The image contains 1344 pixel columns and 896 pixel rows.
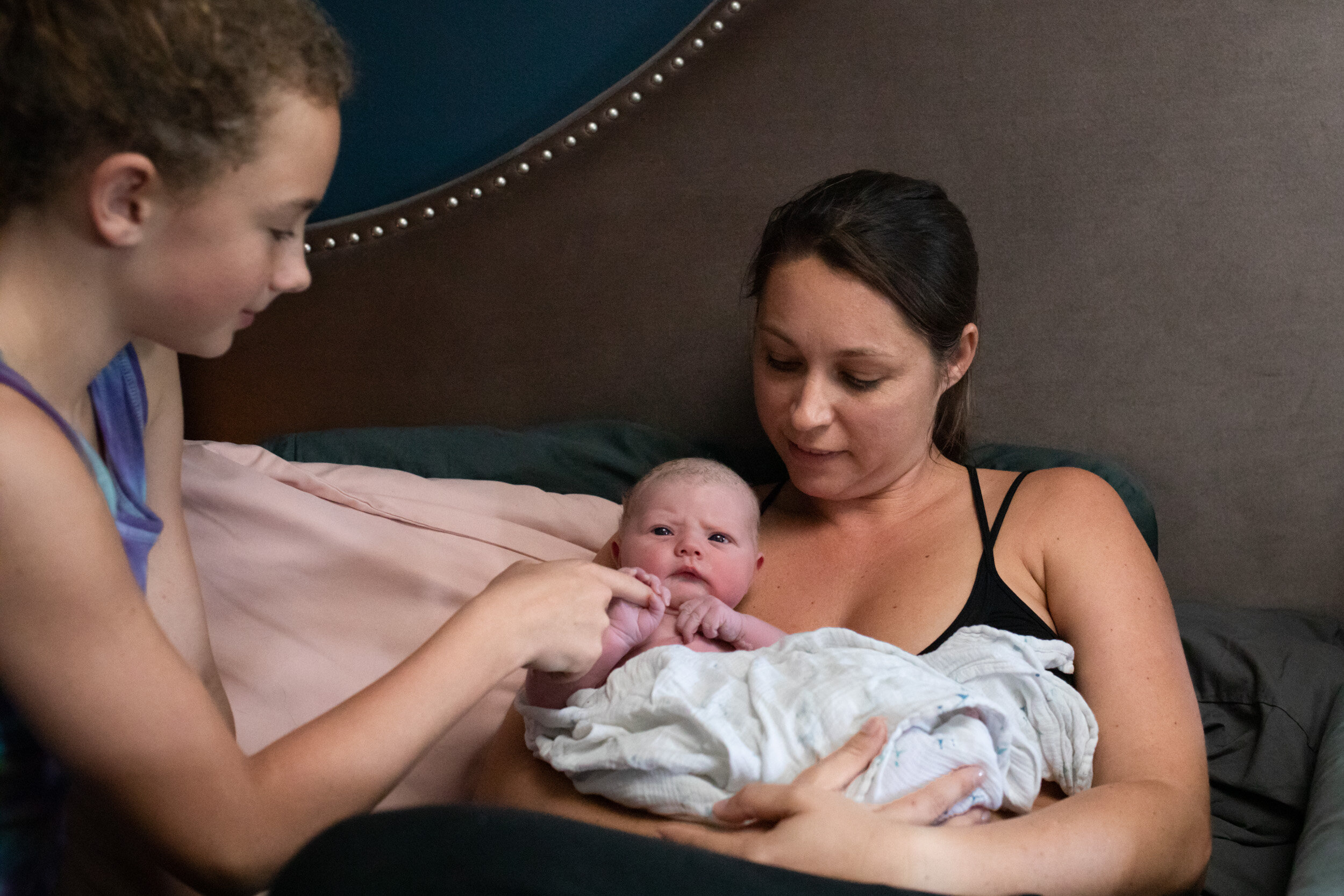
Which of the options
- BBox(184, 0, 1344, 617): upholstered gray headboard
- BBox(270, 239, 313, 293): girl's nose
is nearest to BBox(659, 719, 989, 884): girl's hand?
BBox(270, 239, 313, 293): girl's nose

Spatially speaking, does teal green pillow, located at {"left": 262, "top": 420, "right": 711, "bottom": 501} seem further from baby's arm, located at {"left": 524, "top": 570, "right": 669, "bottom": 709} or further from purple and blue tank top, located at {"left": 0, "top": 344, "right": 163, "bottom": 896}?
purple and blue tank top, located at {"left": 0, "top": 344, "right": 163, "bottom": 896}

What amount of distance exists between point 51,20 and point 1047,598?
130cm

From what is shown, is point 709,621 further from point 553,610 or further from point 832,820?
point 832,820

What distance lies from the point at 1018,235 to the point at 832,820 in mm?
1336

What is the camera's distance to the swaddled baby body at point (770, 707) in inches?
45.0

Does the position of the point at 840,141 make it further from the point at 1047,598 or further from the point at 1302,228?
the point at 1047,598

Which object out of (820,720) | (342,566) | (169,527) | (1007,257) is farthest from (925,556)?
(169,527)

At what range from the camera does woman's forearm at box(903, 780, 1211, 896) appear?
40.6 inches

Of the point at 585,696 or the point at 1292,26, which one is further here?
the point at 1292,26

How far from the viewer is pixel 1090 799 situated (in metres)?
1.17

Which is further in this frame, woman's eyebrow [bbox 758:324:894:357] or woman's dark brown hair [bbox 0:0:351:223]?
woman's eyebrow [bbox 758:324:894:357]

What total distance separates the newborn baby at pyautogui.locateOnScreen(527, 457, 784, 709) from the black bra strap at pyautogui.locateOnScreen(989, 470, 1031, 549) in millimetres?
337

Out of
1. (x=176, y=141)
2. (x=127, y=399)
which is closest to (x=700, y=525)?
(x=127, y=399)

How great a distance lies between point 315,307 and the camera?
7.53 feet
